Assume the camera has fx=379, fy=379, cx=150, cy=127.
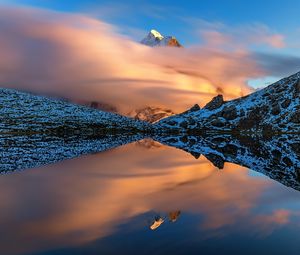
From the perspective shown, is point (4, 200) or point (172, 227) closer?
point (172, 227)

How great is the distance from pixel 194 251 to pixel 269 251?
3015 mm

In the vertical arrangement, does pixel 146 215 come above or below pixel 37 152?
below

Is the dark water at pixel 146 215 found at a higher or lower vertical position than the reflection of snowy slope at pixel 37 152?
lower

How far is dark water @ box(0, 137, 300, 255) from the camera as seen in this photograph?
15.8m

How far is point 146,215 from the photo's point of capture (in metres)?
20.6

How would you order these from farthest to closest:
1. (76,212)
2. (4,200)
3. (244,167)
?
(244,167) → (4,200) → (76,212)

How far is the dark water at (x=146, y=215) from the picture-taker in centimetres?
1576

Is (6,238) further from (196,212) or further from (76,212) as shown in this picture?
(196,212)

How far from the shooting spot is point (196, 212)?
856 inches

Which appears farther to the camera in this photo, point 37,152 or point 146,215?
point 37,152

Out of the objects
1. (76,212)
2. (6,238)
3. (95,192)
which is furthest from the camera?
(95,192)

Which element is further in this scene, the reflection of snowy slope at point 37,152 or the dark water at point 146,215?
the reflection of snowy slope at point 37,152

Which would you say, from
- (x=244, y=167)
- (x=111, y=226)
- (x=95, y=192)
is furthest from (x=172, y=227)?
(x=244, y=167)

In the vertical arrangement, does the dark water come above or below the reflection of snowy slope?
below
